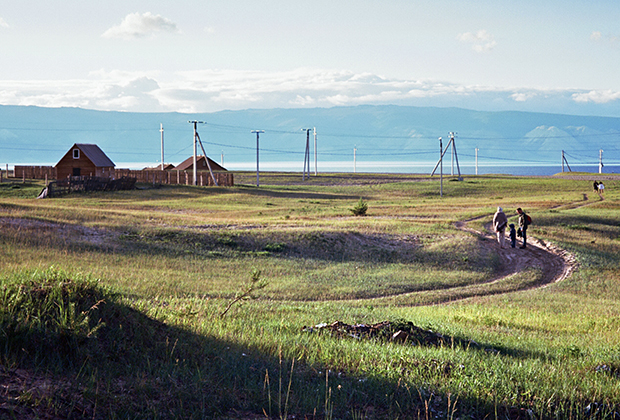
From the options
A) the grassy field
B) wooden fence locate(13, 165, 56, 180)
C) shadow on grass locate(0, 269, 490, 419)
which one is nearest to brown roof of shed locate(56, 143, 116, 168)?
wooden fence locate(13, 165, 56, 180)

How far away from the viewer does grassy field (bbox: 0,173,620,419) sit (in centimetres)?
588

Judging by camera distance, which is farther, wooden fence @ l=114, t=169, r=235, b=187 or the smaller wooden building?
the smaller wooden building

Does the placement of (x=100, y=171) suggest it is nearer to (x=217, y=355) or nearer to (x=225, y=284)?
(x=225, y=284)

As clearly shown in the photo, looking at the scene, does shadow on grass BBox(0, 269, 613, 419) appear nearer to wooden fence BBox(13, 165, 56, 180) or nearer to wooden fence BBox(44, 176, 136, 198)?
wooden fence BBox(44, 176, 136, 198)

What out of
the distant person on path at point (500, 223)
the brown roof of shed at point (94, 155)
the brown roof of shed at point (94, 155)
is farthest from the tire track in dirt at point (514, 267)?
the brown roof of shed at point (94, 155)

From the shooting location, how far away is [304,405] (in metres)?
5.88

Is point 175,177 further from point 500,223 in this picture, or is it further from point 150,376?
point 150,376

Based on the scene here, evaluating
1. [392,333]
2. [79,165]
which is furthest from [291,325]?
[79,165]

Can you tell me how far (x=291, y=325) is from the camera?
33.8ft

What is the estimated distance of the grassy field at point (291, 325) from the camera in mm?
5879

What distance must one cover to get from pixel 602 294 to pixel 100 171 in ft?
253

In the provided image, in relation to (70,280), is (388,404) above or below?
below

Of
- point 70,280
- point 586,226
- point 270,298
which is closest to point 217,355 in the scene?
point 70,280

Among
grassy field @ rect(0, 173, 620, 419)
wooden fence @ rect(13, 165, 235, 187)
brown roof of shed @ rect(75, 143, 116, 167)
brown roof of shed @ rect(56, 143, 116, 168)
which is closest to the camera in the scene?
grassy field @ rect(0, 173, 620, 419)
